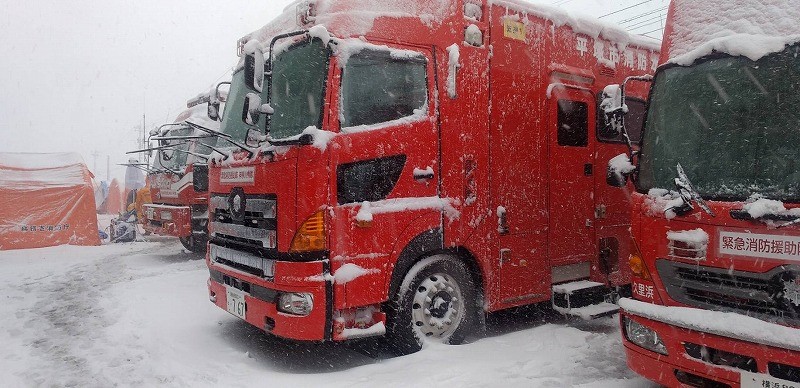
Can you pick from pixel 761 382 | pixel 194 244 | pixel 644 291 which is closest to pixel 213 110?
pixel 644 291

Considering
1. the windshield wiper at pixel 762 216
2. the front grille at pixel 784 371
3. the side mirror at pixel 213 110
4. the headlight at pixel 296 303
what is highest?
the side mirror at pixel 213 110

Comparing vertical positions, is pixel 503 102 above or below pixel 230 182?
above

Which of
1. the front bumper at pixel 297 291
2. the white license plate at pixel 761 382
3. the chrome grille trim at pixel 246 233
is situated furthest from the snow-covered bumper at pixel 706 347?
the chrome grille trim at pixel 246 233

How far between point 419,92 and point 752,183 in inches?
103

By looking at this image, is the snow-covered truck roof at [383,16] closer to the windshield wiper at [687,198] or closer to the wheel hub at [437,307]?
the wheel hub at [437,307]

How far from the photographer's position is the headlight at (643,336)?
3.44 meters

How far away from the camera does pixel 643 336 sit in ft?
11.6

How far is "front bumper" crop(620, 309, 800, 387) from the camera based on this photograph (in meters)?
2.94

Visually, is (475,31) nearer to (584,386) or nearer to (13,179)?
(584,386)

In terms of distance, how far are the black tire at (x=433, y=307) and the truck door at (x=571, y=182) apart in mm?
1176

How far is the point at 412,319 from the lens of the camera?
473 cm

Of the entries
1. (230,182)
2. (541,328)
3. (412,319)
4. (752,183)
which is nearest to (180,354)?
(230,182)

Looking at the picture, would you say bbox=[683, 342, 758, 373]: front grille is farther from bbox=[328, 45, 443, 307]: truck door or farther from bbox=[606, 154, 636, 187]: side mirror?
bbox=[328, 45, 443, 307]: truck door

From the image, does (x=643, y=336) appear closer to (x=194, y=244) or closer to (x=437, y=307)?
(x=437, y=307)
